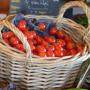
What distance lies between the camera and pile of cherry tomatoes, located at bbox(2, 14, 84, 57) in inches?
41.4

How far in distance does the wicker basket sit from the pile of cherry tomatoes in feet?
0.16

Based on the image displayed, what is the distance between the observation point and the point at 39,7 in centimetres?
155

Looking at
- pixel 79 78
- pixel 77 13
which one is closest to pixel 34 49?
pixel 79 78

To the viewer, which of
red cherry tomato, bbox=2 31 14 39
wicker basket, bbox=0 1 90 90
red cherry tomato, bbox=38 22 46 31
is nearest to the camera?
wicker basket, bbox=0 1 90 90

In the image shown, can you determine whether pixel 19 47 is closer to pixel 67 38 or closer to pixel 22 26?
pixel 22 26

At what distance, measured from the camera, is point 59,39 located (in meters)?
1.19

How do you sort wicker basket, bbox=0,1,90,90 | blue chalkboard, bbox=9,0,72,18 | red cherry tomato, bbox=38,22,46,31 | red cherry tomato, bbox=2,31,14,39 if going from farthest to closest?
blue chalkboard, bbox=9,0,72,18 → red cherry tomato, bbox=38,22,46,31 → red cherry tomato, bbox=2,31,14,39 → wicker basket, bbox=0,1,90,90

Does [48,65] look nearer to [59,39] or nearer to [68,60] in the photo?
[68,60]

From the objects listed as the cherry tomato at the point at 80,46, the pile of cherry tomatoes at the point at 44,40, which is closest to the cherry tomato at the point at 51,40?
the pile of cherry tomatoes at the point at 44,40

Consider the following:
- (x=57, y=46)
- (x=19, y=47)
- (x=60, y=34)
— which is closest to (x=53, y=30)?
(x=60, y=34)

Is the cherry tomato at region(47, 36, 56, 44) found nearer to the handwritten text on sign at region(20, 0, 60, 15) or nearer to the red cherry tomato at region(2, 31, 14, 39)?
the red cherry tomato at region(2, 31, 14, 39)

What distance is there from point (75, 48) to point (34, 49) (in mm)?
186

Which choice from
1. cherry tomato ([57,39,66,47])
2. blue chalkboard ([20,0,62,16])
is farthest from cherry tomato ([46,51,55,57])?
blue chalkboard ([20,0,62,16])

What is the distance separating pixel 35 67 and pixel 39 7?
0.63 metres
